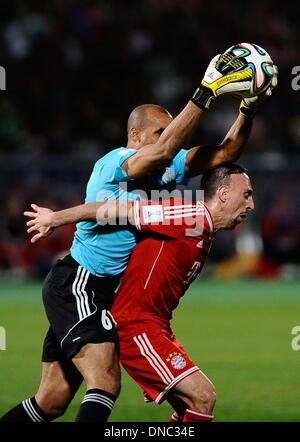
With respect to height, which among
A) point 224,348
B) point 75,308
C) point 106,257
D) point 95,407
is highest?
point 106,257

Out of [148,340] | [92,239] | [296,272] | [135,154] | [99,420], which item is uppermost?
[135,154]

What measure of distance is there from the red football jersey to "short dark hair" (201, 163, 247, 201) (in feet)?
0.29

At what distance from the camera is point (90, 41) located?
19.1 meters

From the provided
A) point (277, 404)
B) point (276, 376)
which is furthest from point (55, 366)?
point (276, 376)

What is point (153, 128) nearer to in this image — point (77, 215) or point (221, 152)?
point (221, 152)

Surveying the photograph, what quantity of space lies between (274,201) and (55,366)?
1198 cm

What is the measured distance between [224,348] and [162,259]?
4.88m

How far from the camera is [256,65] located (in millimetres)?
5000

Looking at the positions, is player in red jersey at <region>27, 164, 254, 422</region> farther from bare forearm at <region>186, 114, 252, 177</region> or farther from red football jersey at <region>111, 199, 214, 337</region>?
bare forearm at <region>186, 114, 252, 177</region>

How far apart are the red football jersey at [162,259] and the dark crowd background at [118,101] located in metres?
10.8

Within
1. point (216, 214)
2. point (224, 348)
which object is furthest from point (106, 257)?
point (224, 348)

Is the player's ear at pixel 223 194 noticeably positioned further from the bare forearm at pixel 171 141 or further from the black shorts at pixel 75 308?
the black shorts at pixel 75 308

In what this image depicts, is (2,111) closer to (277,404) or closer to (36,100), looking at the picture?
(36,100)

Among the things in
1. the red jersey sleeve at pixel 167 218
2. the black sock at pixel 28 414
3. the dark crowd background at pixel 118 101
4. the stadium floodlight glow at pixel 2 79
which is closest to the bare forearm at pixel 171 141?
the red jersey sleeve at pixel 167 218
